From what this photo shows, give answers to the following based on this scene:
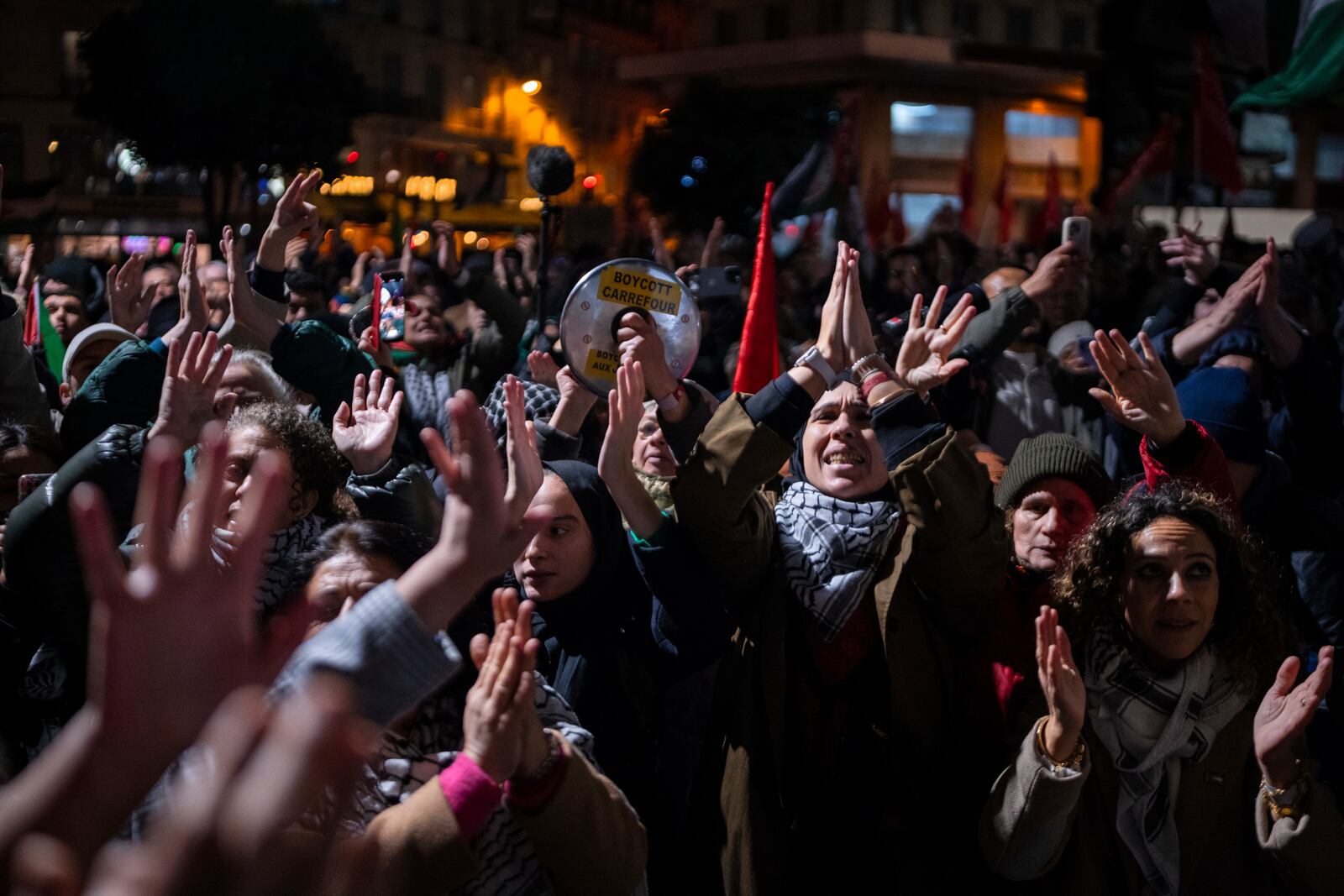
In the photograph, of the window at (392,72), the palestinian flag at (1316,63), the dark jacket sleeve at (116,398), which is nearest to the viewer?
the dark jacket sleeve at (116,398)

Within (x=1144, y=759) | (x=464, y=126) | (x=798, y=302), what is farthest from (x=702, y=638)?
(x=464, y=126)

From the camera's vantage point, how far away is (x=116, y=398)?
3.71 metres

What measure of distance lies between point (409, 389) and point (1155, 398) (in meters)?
3.09

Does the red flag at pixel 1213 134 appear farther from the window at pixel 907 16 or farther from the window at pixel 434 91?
the window at pixel 434 91

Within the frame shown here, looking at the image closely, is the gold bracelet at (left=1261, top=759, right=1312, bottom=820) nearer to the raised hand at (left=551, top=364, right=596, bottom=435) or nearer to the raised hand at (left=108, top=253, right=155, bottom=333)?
the raised hand at (left=551, top=364, right=596, bottom=435)

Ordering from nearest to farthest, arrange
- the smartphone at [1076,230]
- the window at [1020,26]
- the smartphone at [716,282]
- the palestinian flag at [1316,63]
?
the smartphone at [1076,230] < the smartphone at [716,282] < the palestinian flag at [1316,63] < the window at [1020,26]

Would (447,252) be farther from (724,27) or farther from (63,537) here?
(724,27)

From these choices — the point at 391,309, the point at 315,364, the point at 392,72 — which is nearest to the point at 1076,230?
the point at 391,309

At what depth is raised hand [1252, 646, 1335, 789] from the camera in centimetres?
262

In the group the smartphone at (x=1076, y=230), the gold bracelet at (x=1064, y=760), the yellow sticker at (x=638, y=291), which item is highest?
the smartphone at (x=1076, y=230)

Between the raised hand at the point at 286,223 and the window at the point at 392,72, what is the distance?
4619cm

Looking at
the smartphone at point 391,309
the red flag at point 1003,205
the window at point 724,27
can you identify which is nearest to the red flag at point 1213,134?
the red flag at point 1003,205

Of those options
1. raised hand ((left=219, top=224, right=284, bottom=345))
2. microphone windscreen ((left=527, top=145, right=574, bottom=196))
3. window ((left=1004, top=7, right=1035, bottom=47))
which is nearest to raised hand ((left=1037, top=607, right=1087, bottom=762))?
raised hand ((left=219, top=224, right=284, bottom=345))

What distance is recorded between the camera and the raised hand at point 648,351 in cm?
355
